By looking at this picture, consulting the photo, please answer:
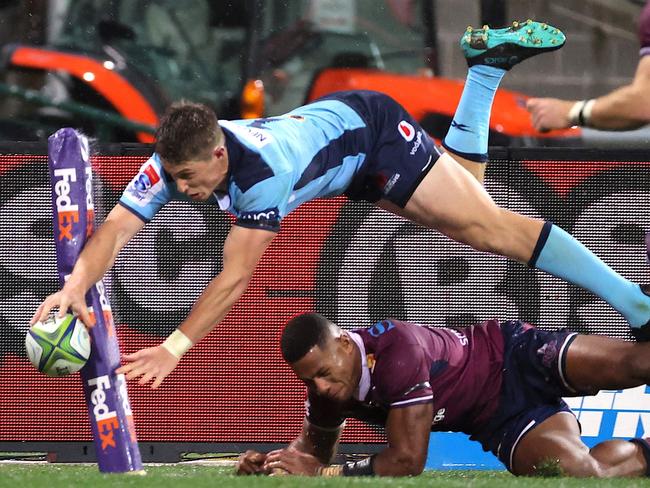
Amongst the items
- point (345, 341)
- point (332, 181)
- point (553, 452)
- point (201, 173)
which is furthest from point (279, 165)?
point (553, 452)

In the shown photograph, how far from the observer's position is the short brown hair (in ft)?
19.3

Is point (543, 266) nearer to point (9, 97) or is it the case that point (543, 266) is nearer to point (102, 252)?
point (102, 252)

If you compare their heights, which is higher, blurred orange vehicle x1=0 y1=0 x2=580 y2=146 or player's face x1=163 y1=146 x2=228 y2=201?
player's face x1=163 y1=146 x2=228 y2=201

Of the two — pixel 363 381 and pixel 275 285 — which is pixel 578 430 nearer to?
pixel 363 381

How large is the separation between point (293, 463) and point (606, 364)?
1417 mm

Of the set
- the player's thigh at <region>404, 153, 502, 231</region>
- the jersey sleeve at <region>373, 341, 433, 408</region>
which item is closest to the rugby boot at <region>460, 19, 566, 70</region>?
the player's thigh at <region>404, 153, 502, 231</region>

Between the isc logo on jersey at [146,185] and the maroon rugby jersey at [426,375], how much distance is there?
1.01m

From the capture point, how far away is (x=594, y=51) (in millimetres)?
12922

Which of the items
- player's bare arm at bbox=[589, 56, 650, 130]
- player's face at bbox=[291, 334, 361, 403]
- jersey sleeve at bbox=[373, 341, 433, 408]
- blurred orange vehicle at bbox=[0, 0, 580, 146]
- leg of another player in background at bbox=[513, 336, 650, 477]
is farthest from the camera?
blurred orange vehicle at bbox=[0, 0, 580, 146]

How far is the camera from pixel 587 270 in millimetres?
6578

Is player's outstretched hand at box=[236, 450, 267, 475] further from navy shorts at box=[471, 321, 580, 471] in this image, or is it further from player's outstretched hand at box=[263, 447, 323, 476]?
navy shorts at box=[471, 321, 580, 471]

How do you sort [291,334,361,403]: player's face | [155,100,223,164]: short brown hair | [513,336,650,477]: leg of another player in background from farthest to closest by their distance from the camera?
[513,336,650,477]: leg of another player in background → [291,334,361,403]: player's face → [155,100,223,164]: short brown hair

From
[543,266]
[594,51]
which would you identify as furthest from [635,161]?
[594,51]

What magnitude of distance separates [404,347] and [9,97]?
22.9 feet
